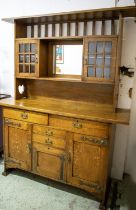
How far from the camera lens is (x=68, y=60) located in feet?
7.88

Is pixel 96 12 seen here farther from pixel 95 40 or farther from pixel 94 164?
pixel 94 164

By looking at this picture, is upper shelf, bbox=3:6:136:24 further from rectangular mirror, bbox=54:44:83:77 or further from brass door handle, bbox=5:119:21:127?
brass door handle, bbox=5:119:21:127

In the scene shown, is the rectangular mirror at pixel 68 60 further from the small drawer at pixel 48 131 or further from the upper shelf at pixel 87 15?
the small drawer at pixel 48 131

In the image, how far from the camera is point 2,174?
252 cm

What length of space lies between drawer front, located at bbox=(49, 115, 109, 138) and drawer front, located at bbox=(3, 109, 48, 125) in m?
0.08

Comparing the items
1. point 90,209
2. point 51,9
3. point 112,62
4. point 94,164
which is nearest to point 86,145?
point 94,164

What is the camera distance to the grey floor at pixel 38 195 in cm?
202

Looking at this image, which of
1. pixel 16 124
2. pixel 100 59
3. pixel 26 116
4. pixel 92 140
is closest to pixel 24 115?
pixel 26 116

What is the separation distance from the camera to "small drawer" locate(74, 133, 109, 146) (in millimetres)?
1906

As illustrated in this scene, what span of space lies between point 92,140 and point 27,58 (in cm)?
127

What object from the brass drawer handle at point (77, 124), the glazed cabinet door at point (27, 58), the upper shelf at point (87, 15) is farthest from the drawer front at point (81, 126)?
the upper shelf at point (87, 15)

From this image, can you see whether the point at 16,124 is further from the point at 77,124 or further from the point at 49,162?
the point at 77,124

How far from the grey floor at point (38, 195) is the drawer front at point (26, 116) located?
79 centimetres

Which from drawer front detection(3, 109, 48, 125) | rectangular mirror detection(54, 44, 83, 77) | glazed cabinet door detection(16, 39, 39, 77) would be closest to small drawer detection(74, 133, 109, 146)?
drawer front detection(3, 109, 48, 125)
